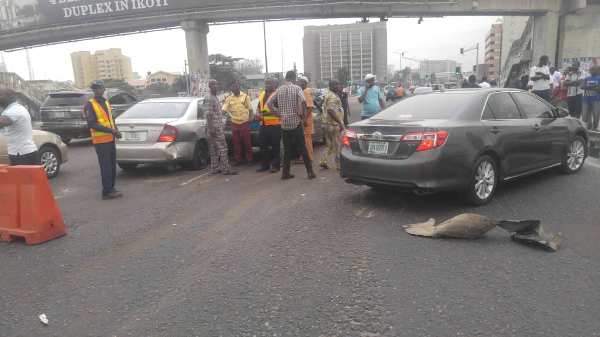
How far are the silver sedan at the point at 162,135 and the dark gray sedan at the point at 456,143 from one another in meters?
3.56

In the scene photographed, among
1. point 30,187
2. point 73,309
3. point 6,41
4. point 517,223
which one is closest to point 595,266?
point 517,223

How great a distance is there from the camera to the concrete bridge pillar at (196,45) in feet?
102

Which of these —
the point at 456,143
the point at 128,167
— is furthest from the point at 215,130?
the point at 456,143

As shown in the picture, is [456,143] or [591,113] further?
[591,113]

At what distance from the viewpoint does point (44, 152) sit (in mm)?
8609

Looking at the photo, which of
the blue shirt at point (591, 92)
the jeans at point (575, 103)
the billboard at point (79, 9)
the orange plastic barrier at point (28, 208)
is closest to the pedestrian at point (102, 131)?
the orange plastic barrier at point (28, 208)

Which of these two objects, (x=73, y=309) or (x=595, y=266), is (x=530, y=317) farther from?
(x=73, y=309)

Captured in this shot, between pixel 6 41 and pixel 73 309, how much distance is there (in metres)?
38.4

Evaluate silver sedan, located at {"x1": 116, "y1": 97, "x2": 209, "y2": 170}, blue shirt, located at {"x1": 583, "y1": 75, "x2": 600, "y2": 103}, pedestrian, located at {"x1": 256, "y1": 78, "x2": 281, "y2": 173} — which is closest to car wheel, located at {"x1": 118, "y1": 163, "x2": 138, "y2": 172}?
silver sedan, located at {"x1": 116, "y1": 97, "x2": 209, "y2": 170}

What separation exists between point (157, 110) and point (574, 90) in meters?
11.0

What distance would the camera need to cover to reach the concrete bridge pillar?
3114 cm

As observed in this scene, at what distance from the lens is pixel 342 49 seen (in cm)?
9419

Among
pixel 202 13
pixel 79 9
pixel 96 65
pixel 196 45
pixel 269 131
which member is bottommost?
pixel 269 131

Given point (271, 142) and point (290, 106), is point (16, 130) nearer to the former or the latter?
point (290, 106)
